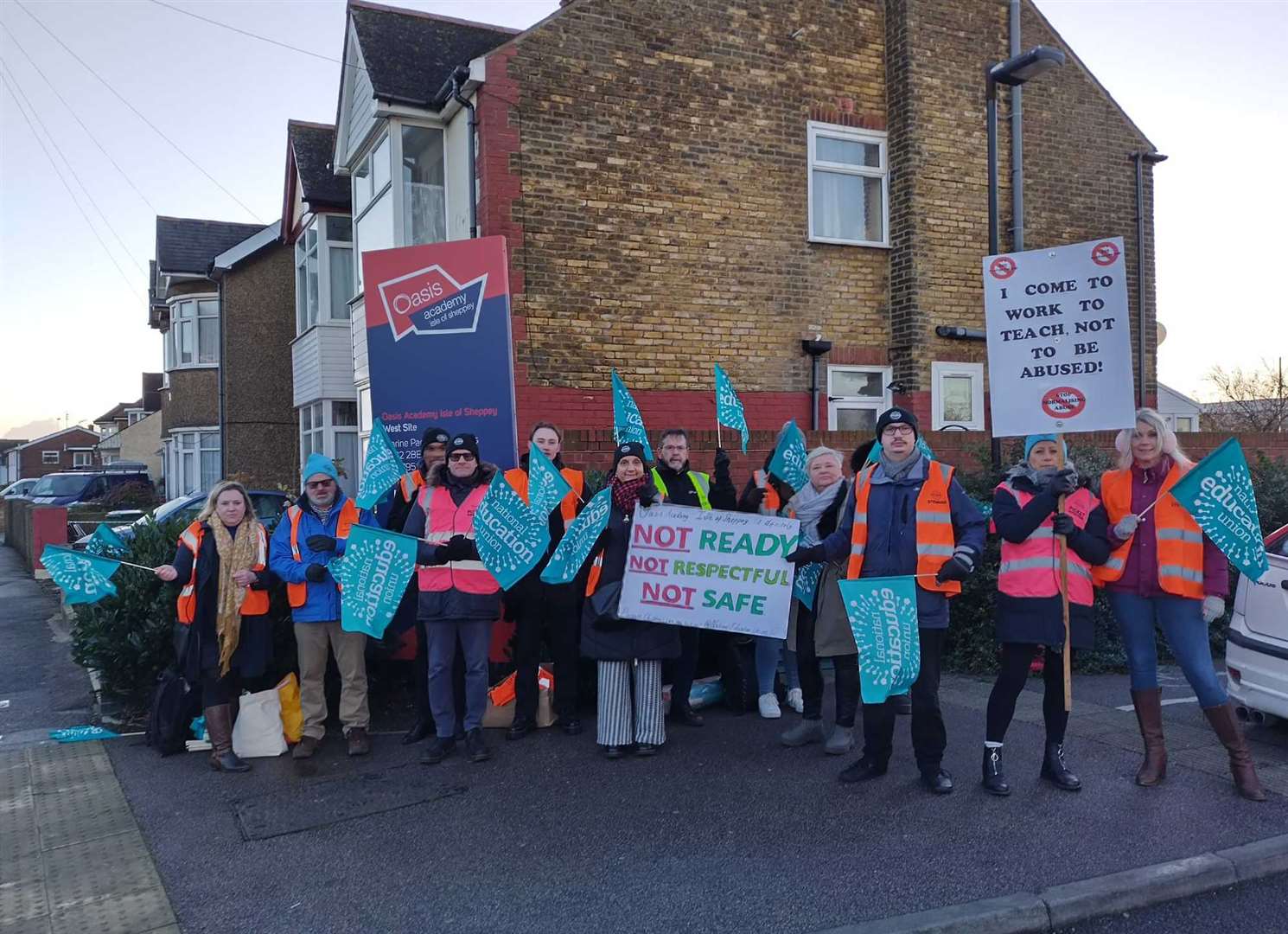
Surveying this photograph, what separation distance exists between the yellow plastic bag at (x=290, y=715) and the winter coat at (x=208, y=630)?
281mm

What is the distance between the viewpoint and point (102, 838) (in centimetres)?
493

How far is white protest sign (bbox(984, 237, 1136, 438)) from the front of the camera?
5.62m

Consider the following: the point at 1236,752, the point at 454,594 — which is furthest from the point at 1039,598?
the point at 454,594

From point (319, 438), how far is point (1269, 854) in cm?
1668

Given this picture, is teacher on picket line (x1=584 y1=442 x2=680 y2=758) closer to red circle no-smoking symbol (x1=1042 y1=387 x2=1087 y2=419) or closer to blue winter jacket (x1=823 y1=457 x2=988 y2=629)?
blue winter jacket (x1=823 y1=457 x2=988 y2=629)

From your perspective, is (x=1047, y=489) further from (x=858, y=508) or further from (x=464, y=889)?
(x=464, y=889)

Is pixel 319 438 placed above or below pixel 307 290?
below

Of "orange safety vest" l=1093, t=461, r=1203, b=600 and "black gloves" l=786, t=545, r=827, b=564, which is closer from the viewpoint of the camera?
"orange safety vest" l=1093, t=461, r=1203, b=600

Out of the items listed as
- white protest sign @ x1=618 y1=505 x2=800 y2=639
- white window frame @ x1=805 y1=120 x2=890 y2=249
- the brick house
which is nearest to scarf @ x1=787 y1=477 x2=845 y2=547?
white protest sign @ x1=618 y1=505 x2=800 y2=639

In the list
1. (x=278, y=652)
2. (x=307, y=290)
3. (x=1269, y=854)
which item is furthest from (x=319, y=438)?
(x=1269, y=854)

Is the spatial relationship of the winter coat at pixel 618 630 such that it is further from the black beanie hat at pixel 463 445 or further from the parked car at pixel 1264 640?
the parked car at pixel 1264 640

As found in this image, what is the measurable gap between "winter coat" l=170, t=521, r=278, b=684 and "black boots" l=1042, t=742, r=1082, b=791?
4.38m

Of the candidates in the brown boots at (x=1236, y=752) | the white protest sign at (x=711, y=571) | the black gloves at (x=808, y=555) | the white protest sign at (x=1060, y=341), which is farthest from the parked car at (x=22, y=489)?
the brown boots at (x=1236, y=752)

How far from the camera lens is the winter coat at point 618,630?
19.9 feet
